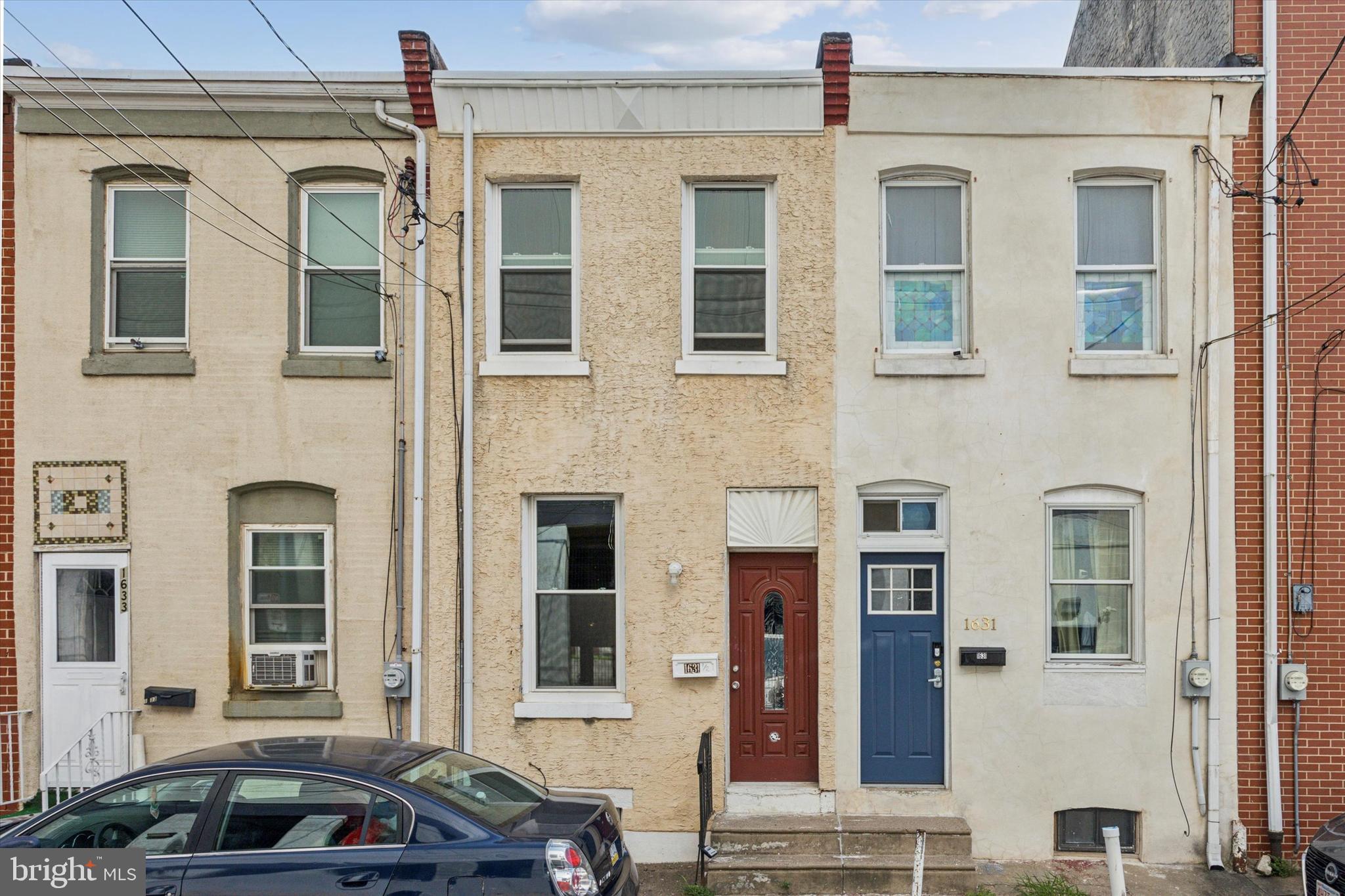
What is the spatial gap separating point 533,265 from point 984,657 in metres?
5.40

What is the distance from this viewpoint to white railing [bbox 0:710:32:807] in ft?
28.0

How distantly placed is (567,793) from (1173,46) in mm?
9663

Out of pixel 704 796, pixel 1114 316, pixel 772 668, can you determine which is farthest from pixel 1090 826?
pixel 1114 316

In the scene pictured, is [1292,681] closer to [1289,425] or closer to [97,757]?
[1289,425]

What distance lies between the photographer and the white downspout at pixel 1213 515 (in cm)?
820

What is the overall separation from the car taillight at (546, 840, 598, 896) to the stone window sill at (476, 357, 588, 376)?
4342 millimetres

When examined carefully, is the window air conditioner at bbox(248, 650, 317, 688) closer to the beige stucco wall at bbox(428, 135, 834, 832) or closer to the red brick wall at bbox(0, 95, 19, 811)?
the beige stucco wall at bbox(428, 135, 834, 832)

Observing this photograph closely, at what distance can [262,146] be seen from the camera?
8750 millimetres

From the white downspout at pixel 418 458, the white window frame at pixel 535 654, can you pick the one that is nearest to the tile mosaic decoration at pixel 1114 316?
the white window frame at pixel 535 654

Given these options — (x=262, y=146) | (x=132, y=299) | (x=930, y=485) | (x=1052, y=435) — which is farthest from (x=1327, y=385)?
(x=132, y=299)

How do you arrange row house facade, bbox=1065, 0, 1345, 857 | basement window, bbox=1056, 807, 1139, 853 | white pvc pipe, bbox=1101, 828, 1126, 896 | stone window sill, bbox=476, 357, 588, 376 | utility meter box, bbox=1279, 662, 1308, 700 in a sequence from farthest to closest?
stone window sill, bbox=476, 357, 588, 376 < basement window, bbox=1056, 807, 1139, 853 < row house facade, bbox=1065, 0, 1345, 857 < utility meter box, bbox=1279, 662, 1308, 700 < white pvc pipe, bbox=1101, 828, 1126, 896

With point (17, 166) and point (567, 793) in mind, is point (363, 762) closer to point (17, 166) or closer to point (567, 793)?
point (567, 793)

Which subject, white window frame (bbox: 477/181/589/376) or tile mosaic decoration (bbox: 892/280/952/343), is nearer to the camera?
white window frame (bbox: 477/181/589/376)

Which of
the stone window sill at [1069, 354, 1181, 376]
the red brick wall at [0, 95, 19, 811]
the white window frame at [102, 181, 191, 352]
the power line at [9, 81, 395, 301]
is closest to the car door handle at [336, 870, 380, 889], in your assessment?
the power line at [9, 81, 395, 301]
